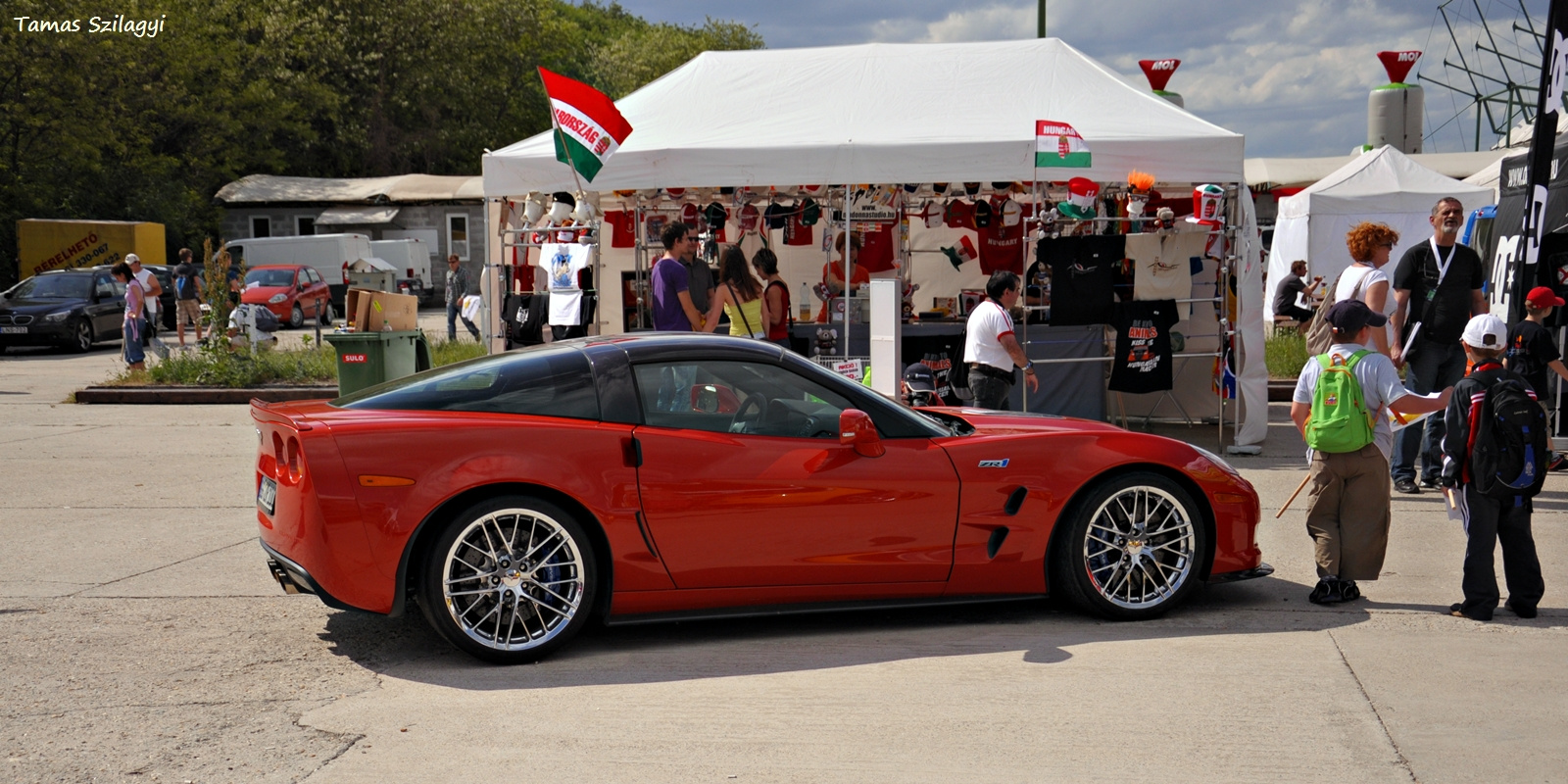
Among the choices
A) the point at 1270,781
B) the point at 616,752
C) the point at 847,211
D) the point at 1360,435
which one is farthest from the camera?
the point at 847,211

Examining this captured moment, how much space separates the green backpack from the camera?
601 cm

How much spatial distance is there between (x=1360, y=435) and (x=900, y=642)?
2350 millimetres

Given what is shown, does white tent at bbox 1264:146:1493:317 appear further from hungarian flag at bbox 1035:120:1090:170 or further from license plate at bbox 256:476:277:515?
license plate at bbox 256:476:277:515

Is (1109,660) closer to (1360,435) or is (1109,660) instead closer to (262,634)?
(1360,435)

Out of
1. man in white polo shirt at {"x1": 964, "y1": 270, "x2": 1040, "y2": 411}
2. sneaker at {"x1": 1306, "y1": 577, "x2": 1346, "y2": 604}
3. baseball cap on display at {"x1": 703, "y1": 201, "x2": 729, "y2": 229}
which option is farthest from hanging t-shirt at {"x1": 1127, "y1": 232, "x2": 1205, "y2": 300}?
sneaker at {"x1": 1306, "y1": 577, "x2": 1346, "y2": 604}

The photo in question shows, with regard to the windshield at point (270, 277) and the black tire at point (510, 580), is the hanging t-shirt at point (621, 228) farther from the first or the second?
the windshield at point (270, 277)

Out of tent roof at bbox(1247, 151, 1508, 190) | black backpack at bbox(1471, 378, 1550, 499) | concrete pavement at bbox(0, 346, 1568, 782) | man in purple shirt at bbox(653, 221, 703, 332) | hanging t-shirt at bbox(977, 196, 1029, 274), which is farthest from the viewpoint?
tent roof at bbox(1247, 151, 1508, 190)

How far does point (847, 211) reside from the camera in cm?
1164

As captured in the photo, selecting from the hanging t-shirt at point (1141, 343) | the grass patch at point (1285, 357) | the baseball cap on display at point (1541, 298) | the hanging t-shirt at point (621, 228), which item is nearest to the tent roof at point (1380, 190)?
the grass patch at point (1285, 357)

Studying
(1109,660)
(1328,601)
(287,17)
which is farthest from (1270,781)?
(287,17)

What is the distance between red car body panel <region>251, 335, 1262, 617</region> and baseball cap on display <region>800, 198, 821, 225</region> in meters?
7.76

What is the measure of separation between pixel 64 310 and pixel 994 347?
22.1 meters

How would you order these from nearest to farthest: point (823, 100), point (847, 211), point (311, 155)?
point (847, 211) < point (823, 100) < point (311, 155)

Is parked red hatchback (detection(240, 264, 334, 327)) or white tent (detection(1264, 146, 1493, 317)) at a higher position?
white tent (detection(1264, 146, 1493, 317))
